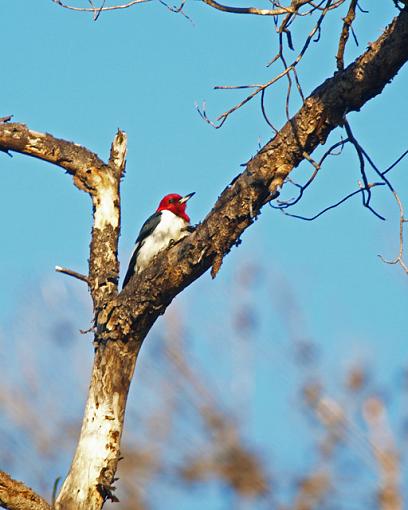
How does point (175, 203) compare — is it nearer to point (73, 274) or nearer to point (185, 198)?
point (185, 198)

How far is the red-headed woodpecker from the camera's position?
233 inches

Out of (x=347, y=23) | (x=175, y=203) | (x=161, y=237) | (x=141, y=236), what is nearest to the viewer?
(x=347, y=23)

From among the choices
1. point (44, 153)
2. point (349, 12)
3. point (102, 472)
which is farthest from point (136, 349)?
point (349, 12)

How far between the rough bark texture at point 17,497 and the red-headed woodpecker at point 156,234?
2.43m

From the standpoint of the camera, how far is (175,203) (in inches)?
273

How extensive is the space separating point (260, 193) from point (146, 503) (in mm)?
4670

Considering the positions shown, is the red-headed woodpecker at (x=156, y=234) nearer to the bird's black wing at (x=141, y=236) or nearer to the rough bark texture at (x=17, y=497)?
the bird's black wing at (x=141, y=236)

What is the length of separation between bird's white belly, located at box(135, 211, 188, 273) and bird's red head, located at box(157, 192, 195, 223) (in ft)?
1.49

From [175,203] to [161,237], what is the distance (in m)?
0.99

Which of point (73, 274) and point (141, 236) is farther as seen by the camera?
point (141, 236)

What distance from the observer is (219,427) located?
23.7 ft

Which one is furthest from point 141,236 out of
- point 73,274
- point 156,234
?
point 73,274

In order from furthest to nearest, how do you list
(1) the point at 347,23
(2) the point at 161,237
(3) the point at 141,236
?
(3) the point at 141,236
(2) the point at 161,237
(1) the point at 347,23

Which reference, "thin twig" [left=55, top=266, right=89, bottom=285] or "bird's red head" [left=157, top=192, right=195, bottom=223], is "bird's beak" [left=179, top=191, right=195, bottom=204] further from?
"thin twig" [left=55, top=266, right=89, bottom=285]
